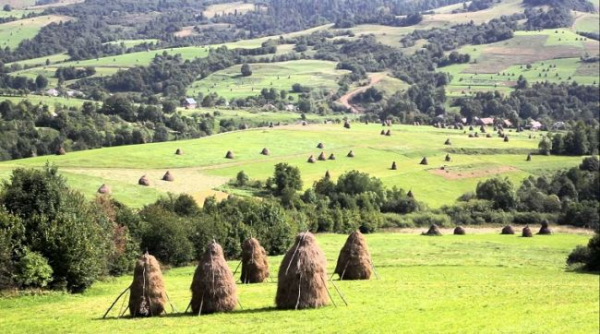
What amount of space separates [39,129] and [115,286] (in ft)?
278

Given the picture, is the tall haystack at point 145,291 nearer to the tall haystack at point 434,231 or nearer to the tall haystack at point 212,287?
the tall haystack at point 212,287

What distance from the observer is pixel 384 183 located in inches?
4279

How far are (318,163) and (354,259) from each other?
232 feet

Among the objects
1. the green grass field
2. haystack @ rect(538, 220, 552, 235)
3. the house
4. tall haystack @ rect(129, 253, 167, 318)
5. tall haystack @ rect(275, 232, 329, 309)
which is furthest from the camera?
the house

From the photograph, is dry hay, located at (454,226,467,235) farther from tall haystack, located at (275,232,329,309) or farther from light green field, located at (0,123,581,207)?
tall haystack, located at (275,232,329,309)

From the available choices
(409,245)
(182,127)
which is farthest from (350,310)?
(182,127)

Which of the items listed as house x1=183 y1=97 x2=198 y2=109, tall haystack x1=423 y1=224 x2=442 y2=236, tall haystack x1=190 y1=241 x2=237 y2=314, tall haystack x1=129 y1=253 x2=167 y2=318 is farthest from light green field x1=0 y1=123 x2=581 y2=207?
house x1=183 y1=97 x2=198 y2=109

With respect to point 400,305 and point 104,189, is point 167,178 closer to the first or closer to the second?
point 104,189

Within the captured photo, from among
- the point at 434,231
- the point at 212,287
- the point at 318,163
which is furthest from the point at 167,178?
the point at 212,287

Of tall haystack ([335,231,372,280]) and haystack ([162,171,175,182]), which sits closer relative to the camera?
tall haystack ([335,231,372,280])

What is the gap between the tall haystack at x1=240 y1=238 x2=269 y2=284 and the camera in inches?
1859

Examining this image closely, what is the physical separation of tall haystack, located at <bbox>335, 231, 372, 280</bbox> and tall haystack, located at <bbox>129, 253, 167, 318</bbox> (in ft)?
47.5

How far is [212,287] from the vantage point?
3628 cm

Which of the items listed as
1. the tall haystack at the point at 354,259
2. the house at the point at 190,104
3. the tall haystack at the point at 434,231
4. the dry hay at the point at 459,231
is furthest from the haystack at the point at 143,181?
the house at the point at 190,104
